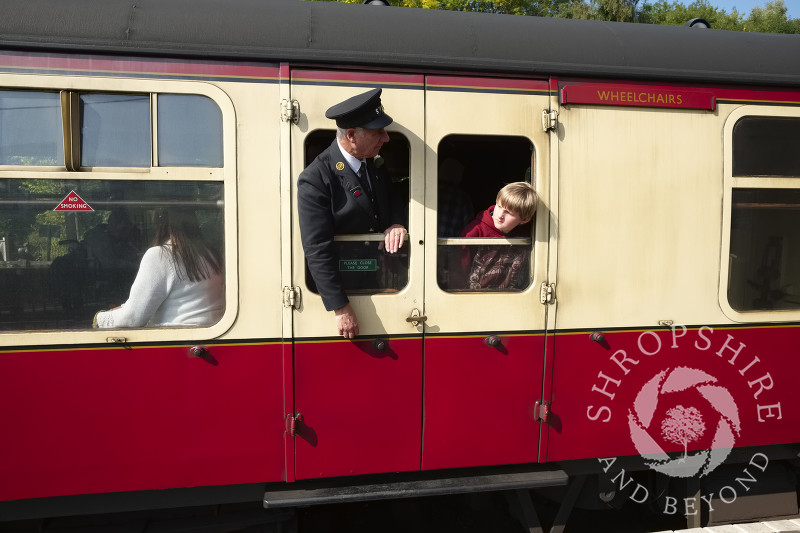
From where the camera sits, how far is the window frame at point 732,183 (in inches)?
122

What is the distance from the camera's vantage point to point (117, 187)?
258 centimetres

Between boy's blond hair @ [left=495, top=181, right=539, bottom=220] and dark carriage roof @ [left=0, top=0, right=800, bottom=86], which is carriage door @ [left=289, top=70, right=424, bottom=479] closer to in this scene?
dark carriage roof @ [left=0, top=0, right=800, bottom=86]

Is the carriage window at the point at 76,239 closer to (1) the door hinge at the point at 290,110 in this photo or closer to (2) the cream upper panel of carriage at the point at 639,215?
(1) the door hinge at the point at 290,110

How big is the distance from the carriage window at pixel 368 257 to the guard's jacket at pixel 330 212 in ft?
0.20

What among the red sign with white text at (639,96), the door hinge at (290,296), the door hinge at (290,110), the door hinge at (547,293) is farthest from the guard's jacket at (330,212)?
the red sign with white text at (639,96)

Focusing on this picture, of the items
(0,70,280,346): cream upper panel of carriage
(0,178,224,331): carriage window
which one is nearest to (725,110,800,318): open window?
(0,70,280,346): cream upper panel of carriage

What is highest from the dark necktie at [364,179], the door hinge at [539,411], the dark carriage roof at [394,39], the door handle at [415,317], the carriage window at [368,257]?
the dark carriage roof at [394,39]

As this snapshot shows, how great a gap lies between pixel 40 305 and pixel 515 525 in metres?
3.22

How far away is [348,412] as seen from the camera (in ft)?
9.34

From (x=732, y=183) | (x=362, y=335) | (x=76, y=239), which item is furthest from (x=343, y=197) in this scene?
(x=732, y=183)

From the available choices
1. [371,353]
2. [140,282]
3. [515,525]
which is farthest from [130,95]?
[515,525]

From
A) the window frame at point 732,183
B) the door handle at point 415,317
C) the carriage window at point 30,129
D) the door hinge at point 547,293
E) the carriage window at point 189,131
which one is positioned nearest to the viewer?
the carriage window at point 30,129

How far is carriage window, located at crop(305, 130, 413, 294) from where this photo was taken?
2838 millimetres

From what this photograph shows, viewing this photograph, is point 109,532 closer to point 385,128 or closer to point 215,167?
point 215,167
